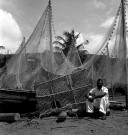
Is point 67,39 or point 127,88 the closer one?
point 127,88

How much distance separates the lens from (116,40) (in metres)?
8.55

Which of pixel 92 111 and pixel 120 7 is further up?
pixel 120 7

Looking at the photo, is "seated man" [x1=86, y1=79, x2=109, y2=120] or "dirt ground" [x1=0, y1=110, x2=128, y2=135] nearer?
"dirt ground" [x1=0, y1=110, x2=128, y2=135]

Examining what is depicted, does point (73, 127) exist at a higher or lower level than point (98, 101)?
lower

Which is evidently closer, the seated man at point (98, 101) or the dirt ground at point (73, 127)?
the dirt ground at point (73, 127)

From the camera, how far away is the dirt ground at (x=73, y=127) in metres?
→ 6.18

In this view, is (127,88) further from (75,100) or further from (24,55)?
(24,55)

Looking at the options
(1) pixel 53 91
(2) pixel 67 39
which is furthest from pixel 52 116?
(2) pixel 67 39

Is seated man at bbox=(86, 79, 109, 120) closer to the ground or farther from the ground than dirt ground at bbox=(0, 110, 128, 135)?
farther from the ground

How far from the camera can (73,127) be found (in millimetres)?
6625

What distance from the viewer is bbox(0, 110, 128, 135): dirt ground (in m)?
6.18

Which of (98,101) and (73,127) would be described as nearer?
(73,127)

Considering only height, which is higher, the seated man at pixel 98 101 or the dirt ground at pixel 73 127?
the seated man at pixel 98 101

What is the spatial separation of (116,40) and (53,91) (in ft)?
Result: 9.72
